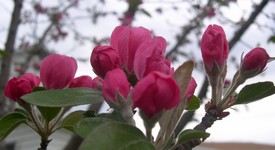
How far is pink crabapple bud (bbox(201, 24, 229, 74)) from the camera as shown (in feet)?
3.64

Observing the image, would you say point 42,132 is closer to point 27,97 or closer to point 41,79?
point 41,79

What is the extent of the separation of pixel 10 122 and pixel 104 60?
0.41 m

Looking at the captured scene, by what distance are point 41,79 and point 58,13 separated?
6466 millimetres

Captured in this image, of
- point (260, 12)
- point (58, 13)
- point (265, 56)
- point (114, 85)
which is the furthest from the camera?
point (58, 13)

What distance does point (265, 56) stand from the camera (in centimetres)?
118

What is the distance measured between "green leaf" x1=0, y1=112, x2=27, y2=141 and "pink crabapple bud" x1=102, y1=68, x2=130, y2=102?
399 mm

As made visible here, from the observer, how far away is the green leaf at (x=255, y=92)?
1.12 metres

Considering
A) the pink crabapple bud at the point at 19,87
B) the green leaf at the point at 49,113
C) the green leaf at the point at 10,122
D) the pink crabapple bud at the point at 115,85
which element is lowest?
the green leaf at the point at 10,122

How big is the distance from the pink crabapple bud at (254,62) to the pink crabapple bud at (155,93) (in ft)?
1.38

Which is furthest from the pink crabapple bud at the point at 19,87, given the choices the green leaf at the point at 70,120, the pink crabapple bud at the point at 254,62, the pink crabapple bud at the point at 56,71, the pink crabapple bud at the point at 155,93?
the pink crabapple bud at the point at 254,62

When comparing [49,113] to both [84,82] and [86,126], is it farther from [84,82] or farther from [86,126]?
[86,126]

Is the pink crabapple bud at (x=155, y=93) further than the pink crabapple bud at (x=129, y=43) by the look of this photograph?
No

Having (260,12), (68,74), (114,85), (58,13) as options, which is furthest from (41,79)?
(58,13)

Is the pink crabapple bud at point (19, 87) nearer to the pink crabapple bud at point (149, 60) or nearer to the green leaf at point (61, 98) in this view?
the green leaf at point (61, 98)
